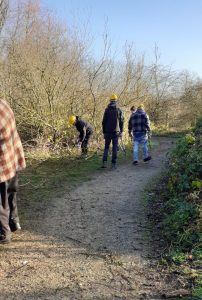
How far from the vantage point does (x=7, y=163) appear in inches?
182

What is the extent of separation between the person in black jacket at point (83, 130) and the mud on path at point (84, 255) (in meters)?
5.73

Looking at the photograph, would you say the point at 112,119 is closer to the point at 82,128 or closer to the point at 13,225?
the point at 82,128

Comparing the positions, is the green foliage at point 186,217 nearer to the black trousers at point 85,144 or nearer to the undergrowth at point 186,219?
the undergrowth at point 186,219

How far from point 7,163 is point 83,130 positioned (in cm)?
808

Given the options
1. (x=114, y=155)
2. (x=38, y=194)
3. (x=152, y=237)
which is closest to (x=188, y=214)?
(x=152, y=237)

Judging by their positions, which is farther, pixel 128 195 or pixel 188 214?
pixel 128 195

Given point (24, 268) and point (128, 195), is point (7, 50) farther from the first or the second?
point (24, 268)

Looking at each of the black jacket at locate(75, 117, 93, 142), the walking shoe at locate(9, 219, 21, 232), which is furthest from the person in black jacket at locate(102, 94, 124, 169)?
the walking shoe at locate(9, 219, 21, 232)

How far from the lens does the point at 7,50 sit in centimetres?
1336

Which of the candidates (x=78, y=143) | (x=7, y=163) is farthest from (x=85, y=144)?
(x=7, y=163)

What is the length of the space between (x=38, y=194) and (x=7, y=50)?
7.78 metres

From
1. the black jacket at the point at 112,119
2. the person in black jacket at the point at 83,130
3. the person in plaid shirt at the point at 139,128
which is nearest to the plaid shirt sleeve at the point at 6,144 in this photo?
the black jacket at the point at 112,119

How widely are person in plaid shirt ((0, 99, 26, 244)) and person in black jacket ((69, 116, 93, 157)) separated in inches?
298

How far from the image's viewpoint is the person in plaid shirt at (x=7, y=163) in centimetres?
456
